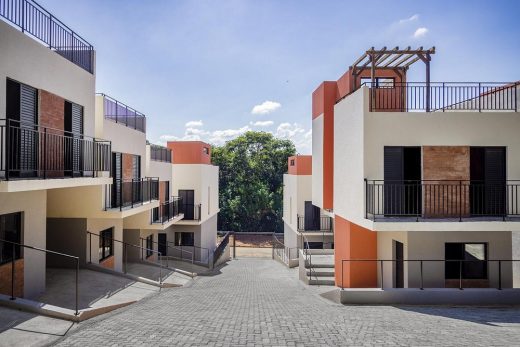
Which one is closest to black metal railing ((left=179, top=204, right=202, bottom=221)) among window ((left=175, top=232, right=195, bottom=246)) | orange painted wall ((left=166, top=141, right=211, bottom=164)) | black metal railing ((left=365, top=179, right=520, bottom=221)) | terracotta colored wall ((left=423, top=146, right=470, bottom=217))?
window ((left=175, top=232, right=195, bottom=246))

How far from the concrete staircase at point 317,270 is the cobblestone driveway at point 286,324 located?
345cm

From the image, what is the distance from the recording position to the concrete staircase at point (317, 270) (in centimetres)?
1620

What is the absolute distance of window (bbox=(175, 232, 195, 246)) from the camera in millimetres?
27750

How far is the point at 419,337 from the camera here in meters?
8.07

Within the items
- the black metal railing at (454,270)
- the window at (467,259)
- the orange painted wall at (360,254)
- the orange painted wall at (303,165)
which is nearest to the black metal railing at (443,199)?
the window at (467,259)

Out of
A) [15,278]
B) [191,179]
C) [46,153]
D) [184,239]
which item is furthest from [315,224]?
[15,278]

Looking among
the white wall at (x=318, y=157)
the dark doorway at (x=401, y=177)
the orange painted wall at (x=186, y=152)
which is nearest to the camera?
the dark doorway at (x=401, y=177)

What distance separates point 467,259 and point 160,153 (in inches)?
718

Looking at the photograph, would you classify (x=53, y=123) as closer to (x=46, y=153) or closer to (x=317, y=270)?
(x=46, y=153)

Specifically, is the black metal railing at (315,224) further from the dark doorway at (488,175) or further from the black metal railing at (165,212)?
the dark doorway at (488,175)

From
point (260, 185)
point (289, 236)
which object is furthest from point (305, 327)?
point (260, 185)

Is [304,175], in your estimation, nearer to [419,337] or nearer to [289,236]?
A: [289,236]

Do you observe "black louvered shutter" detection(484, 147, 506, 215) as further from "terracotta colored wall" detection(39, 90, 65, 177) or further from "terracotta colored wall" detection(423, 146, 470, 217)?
"terracotta colored wall" detection(39, 90, 65, 177)

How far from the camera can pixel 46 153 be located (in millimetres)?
10805
